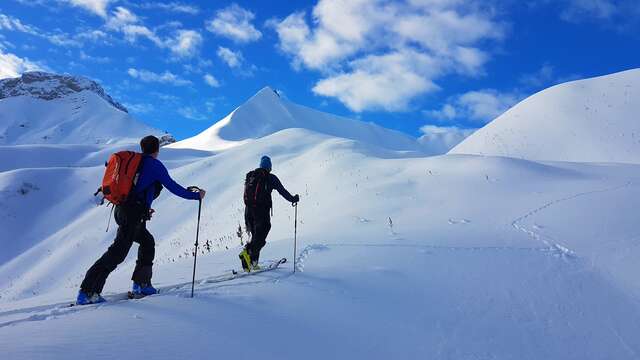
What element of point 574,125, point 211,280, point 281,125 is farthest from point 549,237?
point 281,125

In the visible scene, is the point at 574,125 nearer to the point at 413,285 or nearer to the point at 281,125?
the point at 413,285

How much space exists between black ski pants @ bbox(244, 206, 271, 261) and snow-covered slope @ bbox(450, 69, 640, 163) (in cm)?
2364

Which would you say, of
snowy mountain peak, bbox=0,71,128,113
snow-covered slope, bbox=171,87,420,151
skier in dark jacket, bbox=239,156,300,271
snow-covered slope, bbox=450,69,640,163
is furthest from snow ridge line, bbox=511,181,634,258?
snowy mountain peak, bbox=0,71,128,113

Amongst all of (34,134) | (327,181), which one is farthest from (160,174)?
(34,134)

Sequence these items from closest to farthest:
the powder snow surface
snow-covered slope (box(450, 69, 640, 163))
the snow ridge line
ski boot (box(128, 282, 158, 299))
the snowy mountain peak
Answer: the powder snow surface < ski boot (box(128, 282, 158, 299)) < the snow ridge line < snow-covered slope (box(450, 69, 640, 163)) < the snowy mountain peak

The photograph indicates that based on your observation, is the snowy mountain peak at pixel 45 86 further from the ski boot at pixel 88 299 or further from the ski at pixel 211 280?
the ski boot at pixel 88 299

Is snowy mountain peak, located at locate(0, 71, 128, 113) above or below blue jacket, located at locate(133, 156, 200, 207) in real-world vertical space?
above

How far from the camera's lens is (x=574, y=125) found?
29391mm

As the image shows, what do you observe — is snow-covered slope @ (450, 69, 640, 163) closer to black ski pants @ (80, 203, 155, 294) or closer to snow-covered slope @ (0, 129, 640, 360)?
snow-covered slope @ (0, 129, 640, 360)

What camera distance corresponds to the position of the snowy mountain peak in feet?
435

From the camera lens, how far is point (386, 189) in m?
15.5

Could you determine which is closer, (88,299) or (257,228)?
(88,299)

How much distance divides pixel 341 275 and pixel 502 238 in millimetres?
4172

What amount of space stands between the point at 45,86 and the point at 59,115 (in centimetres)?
2551
